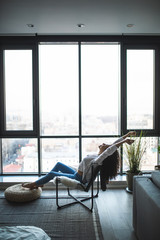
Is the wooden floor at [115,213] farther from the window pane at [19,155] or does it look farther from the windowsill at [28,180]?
the window pane at [19,155]

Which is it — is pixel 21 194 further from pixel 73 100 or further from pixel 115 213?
pixel 73 100

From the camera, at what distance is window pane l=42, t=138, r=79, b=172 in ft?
15.3

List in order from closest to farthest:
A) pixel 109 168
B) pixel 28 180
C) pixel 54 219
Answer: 1. pixel 54 219
2. pixel 109 168
3. pixel 28 180

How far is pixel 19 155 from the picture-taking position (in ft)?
15.4

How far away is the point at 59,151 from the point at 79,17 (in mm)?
2574

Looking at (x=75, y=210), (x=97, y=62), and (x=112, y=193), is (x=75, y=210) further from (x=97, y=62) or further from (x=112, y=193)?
(x=97, y=62)

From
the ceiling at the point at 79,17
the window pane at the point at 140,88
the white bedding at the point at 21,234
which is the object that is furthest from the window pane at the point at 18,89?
the white bedding at the point at 21,234

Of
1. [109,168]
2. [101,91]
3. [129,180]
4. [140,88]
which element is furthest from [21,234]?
[140,88]

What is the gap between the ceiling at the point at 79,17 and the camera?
304cm

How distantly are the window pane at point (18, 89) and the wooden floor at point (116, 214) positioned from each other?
2.08 meters

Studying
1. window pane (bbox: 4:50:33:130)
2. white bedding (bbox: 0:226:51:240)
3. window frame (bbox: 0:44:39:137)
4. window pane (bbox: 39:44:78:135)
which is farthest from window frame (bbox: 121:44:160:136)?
white bedding (bbox: 0:226:51:240)

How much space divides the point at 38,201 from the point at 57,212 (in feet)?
1.76

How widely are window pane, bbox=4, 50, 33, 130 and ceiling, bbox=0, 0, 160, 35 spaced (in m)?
0.51

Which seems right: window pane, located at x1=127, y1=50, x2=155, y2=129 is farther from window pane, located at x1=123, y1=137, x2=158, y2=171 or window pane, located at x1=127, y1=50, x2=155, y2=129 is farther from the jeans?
the jeans
